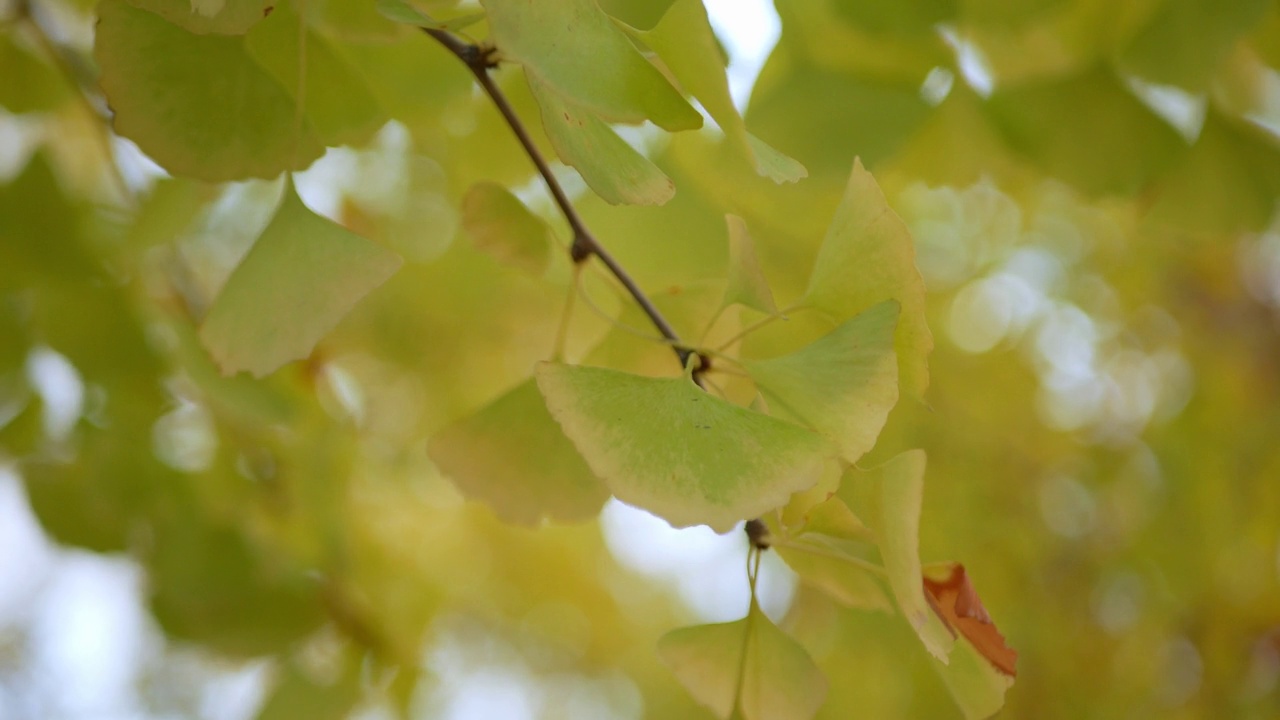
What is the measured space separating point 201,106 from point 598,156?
14 centimetres

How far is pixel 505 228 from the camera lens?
0.33 m

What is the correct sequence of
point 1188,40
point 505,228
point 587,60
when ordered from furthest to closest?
point 1188,40
point 505,228
point 587,60

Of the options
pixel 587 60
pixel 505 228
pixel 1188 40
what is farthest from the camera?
pixel 1188 40

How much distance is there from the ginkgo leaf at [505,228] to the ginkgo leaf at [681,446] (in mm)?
109

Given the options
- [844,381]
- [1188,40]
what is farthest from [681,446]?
[1188,40]

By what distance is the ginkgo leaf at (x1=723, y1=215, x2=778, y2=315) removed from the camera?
25 centimetres

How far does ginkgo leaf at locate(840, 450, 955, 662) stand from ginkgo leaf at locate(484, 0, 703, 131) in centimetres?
10

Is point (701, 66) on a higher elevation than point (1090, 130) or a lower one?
higher

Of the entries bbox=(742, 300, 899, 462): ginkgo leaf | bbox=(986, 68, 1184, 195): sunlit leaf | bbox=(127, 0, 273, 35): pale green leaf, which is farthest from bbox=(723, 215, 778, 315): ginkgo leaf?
bbox=(986, 68, 1184, 195): sunlit leaf

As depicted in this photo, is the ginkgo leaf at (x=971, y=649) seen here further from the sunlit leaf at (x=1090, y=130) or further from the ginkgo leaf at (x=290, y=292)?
the sunlit leaf at (x=1090, y=130)

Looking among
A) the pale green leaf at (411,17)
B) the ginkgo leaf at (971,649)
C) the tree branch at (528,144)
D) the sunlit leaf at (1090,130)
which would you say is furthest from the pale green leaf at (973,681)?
the sunlit leaf at (1090,130)

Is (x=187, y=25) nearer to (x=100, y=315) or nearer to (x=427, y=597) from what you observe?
(x=100, y=315)

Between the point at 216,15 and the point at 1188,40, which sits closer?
the point at 216,15

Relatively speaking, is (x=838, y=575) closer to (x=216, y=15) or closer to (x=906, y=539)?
(x=906, y=539)
